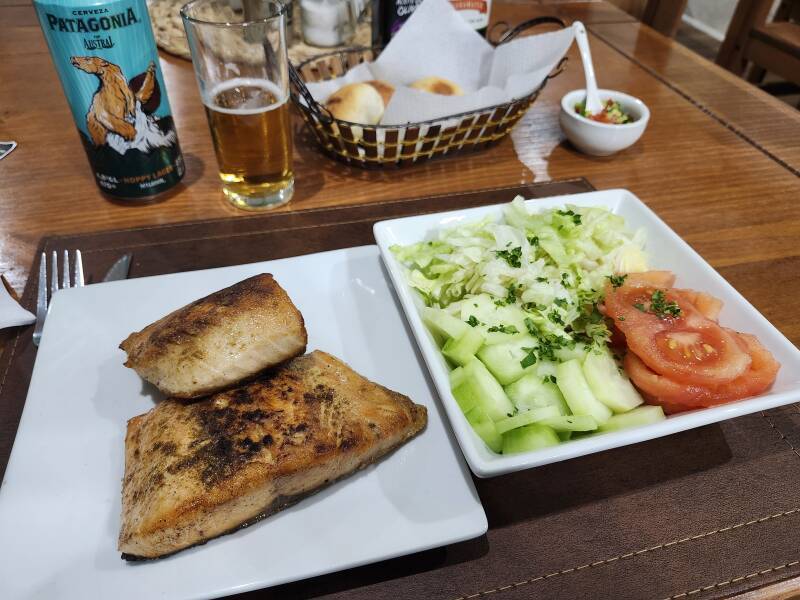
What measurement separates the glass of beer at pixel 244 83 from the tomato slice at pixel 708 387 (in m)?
1.23

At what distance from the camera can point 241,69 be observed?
1617 mm

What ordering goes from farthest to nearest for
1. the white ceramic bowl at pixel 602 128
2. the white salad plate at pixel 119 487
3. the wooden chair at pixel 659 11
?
1. the wooden chair at pixel 659 11
2. the white ceramic bowl at pixel 602 128
3. the white salad plate at pixel 119 487

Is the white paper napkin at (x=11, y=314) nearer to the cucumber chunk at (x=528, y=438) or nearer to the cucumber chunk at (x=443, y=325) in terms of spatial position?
the cucumber chunk at (x=443, y=325)

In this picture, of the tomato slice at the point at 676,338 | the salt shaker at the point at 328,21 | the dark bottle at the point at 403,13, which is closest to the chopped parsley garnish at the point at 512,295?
the tomato slice at the point at 676,338

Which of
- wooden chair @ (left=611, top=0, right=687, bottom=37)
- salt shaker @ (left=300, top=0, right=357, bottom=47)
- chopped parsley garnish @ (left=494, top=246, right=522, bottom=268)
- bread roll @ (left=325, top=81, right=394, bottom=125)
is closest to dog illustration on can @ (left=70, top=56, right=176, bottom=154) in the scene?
bread roll @ (left=325, top=81, right=394, bottom=125)

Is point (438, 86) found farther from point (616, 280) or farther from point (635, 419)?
point (635, 419)

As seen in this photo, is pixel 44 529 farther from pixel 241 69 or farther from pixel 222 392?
pixel 241 69

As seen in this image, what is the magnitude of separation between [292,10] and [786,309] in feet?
8.26

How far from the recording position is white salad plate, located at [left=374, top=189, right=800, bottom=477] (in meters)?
0.98

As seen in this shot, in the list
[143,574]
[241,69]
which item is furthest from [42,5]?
[143,574]

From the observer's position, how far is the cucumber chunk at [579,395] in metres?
1.12

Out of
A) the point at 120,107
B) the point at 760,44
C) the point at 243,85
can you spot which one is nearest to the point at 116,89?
the point at 120,107

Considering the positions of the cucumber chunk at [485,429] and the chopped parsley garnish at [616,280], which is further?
the chopped parsley garnish at [616,280]

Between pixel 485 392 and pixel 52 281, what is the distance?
1196mm
